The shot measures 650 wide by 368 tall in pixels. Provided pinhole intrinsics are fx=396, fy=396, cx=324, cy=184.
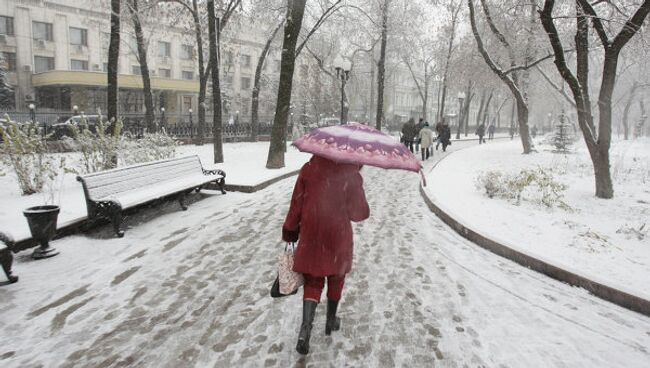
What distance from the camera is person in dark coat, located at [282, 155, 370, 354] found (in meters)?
2.98

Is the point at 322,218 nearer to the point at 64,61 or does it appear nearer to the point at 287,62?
the point at 287,62

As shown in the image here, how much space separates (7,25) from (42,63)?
3.70 m

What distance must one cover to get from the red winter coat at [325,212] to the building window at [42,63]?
43.1 m

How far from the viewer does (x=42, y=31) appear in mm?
35781

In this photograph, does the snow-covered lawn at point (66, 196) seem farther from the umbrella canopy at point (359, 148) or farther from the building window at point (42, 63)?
the building window at point (42, 63)

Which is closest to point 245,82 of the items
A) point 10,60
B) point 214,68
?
point 10,60

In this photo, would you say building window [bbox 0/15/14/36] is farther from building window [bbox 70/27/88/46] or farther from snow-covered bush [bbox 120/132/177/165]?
snow-covered bush [bbox 120/132/177/165]

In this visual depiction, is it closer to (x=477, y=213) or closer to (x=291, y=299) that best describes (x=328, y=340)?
(x=291, y=299)

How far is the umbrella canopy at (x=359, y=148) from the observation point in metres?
2.62

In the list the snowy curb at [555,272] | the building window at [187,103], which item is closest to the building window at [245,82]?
the building window at [187,103]

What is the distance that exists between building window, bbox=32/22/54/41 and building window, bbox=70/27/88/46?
5.56ft

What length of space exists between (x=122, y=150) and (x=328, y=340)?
840 cm

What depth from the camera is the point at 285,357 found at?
3129 mm

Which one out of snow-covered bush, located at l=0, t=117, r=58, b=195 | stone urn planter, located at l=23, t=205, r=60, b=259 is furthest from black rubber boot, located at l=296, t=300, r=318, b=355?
snow-covered bush, located at l=0, t=117, r=58, b=195
